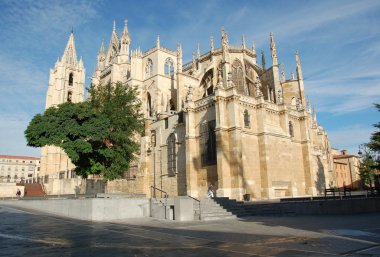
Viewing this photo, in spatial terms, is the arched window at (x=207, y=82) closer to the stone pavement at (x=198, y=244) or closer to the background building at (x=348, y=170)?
the stone pavement at (x=198, y=244)

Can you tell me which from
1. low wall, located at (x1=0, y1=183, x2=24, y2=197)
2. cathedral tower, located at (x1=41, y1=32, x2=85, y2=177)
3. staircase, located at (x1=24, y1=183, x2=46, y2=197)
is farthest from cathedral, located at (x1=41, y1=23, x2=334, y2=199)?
cathedral tower, located at (x1=41, y1=32, x2=85, y2=177)

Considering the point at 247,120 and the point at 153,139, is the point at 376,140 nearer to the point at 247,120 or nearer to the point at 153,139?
the point at 247,120

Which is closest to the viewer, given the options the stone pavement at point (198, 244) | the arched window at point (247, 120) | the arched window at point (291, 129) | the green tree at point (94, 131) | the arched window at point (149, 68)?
the stone pavement at point (198, 244)

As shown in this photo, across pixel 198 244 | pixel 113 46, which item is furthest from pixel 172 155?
pixel 113 46

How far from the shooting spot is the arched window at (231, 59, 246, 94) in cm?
3990

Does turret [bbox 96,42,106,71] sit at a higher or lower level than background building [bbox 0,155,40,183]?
higher

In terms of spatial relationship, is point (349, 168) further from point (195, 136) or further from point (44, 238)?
point (44, 238)

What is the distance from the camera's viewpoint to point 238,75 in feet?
133

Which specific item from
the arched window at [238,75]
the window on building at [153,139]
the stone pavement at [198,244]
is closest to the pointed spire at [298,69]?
the arched window at [238,75]

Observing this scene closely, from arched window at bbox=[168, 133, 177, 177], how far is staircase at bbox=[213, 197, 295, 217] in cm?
1436

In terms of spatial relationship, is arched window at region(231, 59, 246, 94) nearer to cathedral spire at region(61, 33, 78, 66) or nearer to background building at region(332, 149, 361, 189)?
background building at region(332, 149, 361, 189)

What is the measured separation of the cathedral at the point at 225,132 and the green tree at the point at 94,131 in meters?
4.14

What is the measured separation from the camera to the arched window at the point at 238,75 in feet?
Result: 131

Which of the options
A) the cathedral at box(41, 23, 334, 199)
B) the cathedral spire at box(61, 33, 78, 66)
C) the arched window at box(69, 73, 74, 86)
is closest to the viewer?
the cathedral at box(41, 23, 334, 199)
